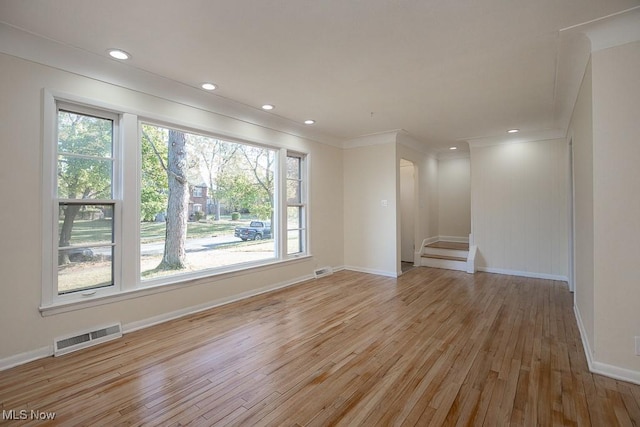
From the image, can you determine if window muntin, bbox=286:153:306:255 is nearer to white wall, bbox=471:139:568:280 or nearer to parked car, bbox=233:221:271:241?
parked car, bbox=233:221:271:241

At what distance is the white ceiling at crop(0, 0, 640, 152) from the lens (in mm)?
2107

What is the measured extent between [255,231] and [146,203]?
1.65m

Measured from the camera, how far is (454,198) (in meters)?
7.84

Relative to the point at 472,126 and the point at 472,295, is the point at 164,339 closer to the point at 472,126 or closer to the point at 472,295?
the point at 472,295

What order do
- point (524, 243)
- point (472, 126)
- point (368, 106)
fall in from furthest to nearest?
point (524, 243) → point (472, 126) → point (368, 106)

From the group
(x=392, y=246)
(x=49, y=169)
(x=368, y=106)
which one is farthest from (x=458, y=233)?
(x=49, y=169)

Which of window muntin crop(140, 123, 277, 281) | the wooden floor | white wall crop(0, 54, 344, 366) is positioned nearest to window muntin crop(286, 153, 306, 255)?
window muntin crop(140, 123, 277, 281)

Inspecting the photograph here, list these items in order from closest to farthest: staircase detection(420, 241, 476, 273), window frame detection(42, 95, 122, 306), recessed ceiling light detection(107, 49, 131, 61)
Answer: window frame detection(42, 95, 122, 306) → recessed ceiling light detection(107, 49, 131, 61) → staircase detection(420, 241, 476, 273)

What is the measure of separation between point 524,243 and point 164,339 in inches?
238

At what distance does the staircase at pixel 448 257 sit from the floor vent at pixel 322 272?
2.28 metres

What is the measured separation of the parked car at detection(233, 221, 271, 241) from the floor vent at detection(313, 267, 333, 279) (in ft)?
4.00

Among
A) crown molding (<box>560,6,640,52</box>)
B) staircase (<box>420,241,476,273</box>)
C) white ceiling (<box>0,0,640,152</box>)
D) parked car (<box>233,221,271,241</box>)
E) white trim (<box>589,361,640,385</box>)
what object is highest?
white ceiling (<box>0,0,640,152</box>)

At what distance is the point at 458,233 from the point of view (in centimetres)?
775

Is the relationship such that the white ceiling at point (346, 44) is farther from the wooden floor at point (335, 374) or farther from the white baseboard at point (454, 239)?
the white baseboard at point (454, 239)
